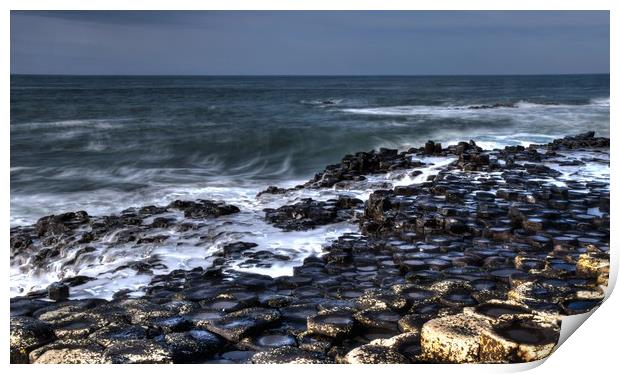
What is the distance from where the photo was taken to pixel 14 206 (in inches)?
254

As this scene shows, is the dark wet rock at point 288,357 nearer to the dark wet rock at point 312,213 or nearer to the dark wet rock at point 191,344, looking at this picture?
the dark wet rock at point 191,344

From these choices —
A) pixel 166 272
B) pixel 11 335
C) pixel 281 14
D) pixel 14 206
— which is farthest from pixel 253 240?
pixel 14 206

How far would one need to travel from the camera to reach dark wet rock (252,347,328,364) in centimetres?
275

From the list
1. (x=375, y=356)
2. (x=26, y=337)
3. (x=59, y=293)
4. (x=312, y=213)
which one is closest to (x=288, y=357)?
(x=375, y=356)

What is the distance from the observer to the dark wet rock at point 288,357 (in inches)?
108

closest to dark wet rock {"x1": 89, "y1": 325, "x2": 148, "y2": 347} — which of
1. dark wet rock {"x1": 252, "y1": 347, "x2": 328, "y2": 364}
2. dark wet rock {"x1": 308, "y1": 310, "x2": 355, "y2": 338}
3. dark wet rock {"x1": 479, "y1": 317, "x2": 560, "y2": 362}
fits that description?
dark wet rock {"x1": 252, "y1": 347, "x2": 328, "y2": 364}

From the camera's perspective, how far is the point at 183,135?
1053 centimetres

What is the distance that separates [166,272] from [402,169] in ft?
14.8

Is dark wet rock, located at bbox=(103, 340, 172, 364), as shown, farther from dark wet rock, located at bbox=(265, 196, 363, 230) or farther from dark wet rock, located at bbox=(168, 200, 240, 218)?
dark wet rock, located at bbox=(168, 200, 240, 218)

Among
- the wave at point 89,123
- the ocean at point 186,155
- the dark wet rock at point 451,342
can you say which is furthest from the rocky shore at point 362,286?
the wave at point 89,123

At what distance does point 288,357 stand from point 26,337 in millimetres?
1332

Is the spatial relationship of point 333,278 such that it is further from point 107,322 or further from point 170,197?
point 170,197

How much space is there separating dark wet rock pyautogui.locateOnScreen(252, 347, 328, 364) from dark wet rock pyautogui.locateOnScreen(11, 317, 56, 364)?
1097 mm
